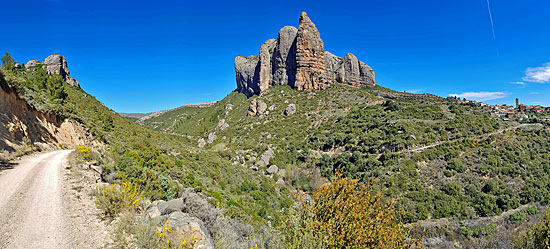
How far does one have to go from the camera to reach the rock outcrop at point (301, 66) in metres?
60.4

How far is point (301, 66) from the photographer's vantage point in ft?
200

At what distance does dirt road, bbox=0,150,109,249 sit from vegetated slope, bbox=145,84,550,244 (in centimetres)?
1203

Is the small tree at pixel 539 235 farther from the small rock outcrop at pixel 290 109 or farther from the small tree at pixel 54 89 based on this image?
the small rock outcrop at pixel 290 109

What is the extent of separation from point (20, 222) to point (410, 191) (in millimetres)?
28294

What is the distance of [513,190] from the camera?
22.2 meters

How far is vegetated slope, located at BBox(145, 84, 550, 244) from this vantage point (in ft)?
71.4

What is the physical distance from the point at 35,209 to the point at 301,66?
60.6 meters

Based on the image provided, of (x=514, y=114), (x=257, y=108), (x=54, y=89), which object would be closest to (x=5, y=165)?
(x=54, y=89)

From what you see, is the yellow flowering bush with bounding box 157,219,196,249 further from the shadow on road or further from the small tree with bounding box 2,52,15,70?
the small tree with bounding box 2,52,15,70

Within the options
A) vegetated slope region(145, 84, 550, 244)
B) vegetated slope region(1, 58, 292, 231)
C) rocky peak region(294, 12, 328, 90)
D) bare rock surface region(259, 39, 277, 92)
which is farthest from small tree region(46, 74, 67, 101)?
bare rock surface region(259, 39, 277, 92)

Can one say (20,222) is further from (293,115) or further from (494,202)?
(293,115)

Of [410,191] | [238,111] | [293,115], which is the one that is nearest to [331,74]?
[293,115]

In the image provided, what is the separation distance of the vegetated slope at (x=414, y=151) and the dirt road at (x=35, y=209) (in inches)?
474

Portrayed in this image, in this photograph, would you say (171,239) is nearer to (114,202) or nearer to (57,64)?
(114,202)
